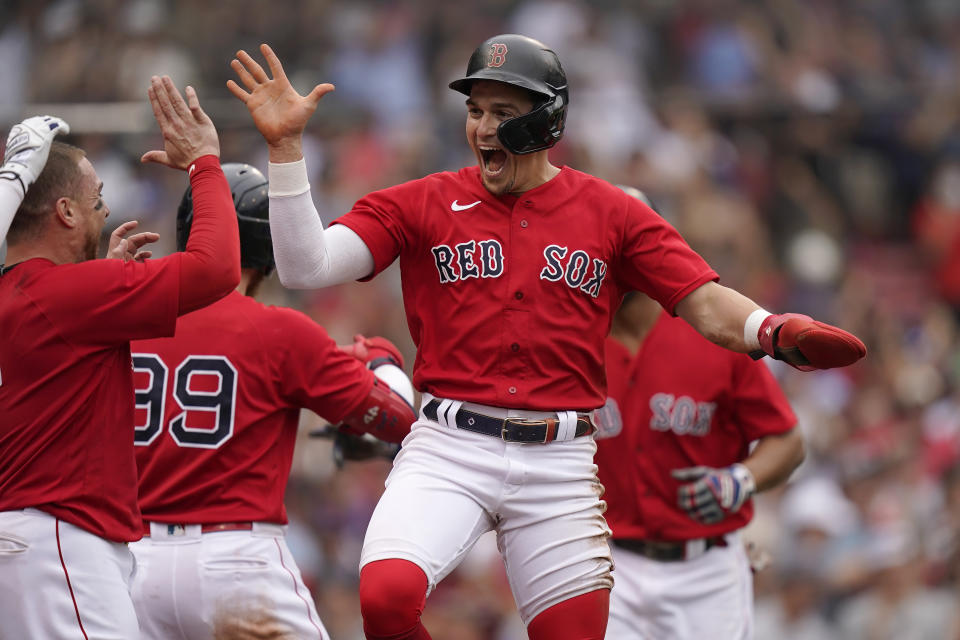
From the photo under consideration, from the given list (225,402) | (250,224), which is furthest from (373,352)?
(225,402)

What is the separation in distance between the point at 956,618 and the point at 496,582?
10.4 feet

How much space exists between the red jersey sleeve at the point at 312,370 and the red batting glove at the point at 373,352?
0.44m

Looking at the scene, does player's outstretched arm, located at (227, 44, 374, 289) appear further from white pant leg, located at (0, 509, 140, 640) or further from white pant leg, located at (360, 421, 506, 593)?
white pant leg, located at (0, 509, 140, 640)

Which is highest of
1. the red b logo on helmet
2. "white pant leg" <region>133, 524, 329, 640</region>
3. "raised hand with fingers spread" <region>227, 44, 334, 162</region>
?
the red b logo on helmet

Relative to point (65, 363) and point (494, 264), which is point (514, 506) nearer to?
point (494, 264)

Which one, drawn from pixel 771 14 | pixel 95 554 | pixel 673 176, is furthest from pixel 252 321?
pixel 771 14

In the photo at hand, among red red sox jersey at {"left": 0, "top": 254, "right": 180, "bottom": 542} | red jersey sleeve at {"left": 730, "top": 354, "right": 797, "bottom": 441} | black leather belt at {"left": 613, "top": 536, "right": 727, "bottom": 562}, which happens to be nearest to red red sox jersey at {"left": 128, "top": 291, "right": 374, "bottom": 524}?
red red sox jersey at {"left": 0, "top": 254, "right": 180, "bottom": 542}

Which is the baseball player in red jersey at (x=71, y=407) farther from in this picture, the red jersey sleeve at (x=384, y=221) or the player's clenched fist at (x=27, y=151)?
the red jersey sleeve at (x=384, y=221)

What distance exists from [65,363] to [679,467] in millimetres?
2973

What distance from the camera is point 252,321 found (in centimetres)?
528

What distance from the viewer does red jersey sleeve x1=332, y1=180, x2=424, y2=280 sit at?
489cm

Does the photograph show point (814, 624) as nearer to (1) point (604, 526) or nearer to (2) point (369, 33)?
(1) point (604, 526)

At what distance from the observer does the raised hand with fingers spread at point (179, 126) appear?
462cm

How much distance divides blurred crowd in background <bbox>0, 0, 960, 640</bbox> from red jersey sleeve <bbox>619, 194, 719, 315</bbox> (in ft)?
16.1
